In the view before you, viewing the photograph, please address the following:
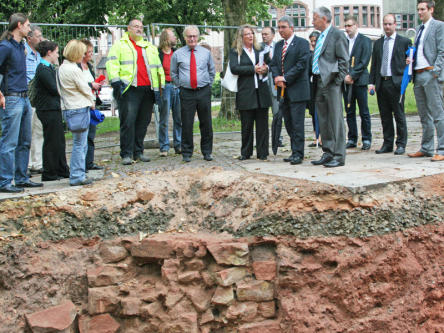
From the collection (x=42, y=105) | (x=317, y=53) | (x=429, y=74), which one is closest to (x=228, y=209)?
(x=317, y=53)

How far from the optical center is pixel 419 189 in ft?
20.4

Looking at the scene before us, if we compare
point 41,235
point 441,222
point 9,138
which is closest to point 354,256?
point 441,222

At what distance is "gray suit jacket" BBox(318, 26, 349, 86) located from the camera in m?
7.05

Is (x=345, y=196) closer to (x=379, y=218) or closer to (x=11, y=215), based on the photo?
(x=379, y=218)

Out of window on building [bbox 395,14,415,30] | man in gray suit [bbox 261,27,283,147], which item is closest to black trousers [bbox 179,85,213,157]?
man in gray suit [bbox 261,27,283,147]

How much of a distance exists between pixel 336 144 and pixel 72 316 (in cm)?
429

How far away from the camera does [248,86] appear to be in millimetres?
8102

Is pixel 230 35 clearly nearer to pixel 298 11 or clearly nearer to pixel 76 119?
pixel 76 119

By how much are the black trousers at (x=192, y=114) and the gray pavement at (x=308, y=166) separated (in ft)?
0.88

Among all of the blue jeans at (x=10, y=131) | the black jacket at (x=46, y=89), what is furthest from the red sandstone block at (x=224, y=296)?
the black jacket at (x=46, y=89)

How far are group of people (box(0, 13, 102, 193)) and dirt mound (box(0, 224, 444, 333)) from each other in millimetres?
1202

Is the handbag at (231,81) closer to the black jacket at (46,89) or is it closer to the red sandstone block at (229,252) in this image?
the black jacket at (46,89)

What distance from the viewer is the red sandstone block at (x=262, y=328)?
5.70 meters

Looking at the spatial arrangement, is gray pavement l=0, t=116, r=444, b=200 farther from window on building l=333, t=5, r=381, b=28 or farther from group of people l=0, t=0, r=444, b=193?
window on building l=333, t=5, r=381, b=28
